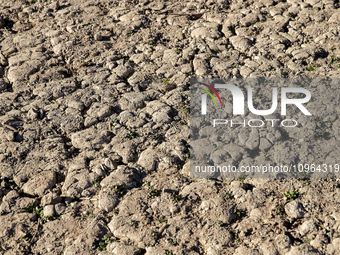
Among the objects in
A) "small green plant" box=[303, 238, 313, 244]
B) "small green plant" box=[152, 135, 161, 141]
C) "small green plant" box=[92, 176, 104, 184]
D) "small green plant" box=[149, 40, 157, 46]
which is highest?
"small green plant" box=[149, 40, 157, 46]

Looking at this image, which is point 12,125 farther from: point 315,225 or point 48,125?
point 315,225

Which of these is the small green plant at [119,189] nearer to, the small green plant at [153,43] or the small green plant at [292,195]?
the small green plant at [292,195]

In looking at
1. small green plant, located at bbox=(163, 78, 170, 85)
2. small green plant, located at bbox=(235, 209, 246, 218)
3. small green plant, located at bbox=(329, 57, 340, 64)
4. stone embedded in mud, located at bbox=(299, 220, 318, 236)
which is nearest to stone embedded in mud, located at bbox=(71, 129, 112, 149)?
small green plant, located at bbox=(163, 78, 170, 85)

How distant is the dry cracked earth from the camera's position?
2.56 metres

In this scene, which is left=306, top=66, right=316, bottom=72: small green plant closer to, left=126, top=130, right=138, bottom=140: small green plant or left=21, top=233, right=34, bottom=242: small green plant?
left=126, top=130, right=138, bottom=140: small green plant

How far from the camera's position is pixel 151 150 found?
123 inches

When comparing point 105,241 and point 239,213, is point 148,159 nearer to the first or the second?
point 105,241

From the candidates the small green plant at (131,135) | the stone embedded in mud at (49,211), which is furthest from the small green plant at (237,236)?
the stone embedded in mud at (49,211)

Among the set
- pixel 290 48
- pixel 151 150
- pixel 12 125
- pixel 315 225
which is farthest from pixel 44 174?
pixel 290 48

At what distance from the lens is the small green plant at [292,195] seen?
8.81ft

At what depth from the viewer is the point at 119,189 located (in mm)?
2854

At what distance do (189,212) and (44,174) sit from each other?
4.24ft

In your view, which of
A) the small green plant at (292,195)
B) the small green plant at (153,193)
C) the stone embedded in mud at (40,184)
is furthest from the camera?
the stone embedded in mud at (40,184)

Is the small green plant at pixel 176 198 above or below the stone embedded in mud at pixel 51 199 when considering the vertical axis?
below
